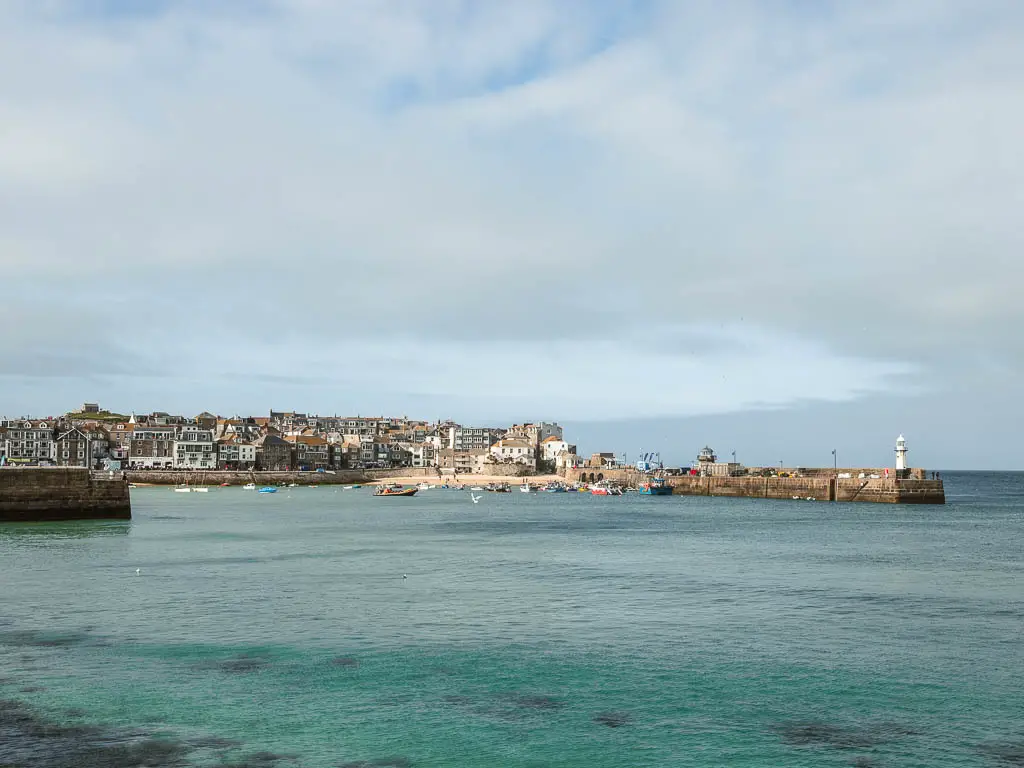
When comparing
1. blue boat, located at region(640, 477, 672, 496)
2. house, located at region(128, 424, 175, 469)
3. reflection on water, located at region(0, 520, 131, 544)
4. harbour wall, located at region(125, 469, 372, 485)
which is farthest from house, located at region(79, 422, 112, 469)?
reflection on water, located at region(0, 520, 131, 544)

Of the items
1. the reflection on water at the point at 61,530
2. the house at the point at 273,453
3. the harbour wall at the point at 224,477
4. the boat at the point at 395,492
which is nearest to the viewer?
the reflection on water at the point at 61,530

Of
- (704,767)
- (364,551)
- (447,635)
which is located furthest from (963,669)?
(364,551)

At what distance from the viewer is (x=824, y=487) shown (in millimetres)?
117875

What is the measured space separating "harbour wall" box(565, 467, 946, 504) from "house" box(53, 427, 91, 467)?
105 metres

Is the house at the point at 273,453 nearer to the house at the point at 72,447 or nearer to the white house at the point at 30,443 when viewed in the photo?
the house at the point at 72,447

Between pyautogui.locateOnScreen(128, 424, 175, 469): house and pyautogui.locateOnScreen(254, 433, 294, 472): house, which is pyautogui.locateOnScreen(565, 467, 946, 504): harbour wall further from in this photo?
pyautogui.locateOnScreen(128, 424, 175, 469): house

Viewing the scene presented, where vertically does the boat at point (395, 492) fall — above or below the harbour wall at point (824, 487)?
below

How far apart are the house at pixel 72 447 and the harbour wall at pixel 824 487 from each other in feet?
345

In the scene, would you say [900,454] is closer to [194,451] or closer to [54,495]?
[54,495]

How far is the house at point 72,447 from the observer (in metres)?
167

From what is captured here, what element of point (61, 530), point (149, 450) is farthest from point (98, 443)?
point (61, 530)

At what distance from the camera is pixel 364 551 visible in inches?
2044

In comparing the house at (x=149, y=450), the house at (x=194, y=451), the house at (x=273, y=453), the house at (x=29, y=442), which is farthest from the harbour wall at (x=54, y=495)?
the house at (x=273, y=453)

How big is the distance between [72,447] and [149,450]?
58.3 feet
